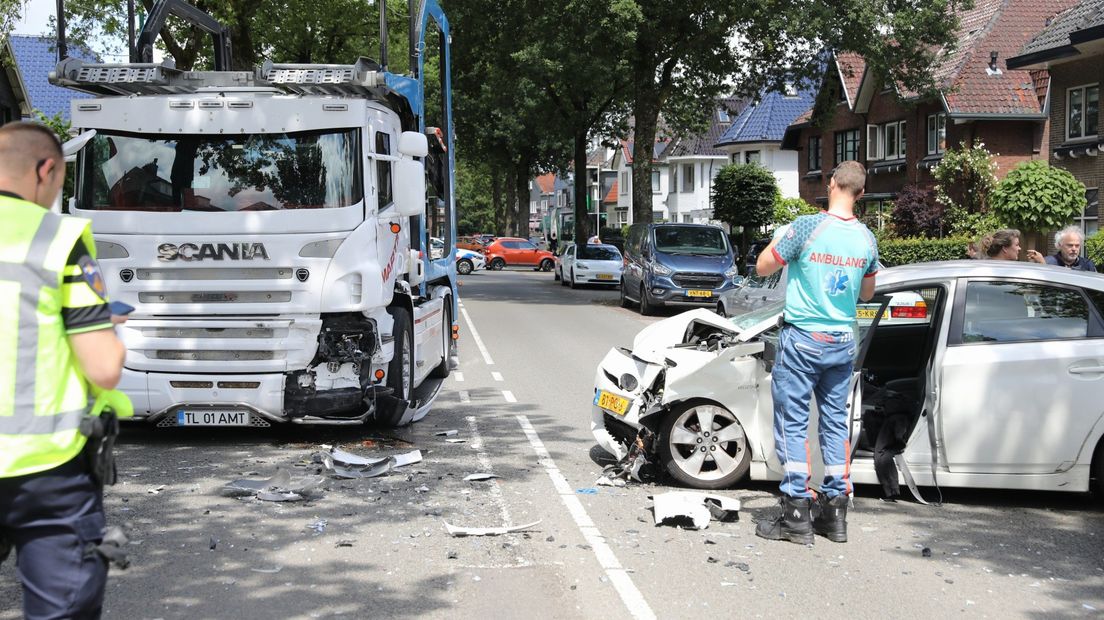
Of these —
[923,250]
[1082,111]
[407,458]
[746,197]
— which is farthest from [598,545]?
[746,197]

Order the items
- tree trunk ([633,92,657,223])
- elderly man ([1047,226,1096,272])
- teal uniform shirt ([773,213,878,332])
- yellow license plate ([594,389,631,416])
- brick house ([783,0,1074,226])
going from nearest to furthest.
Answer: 1. teal uniform shirt ([773,213,878,332])
2. yellow license plate ([594,389,631,416])
3. elderly man ([1047,226,1096,272])
4. tree trunk ([633,92,657,223])
5. brick house ([783,0,1074,226])

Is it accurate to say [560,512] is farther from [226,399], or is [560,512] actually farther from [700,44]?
[700,44]

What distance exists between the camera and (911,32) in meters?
26.4

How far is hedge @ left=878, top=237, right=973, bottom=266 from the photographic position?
27906mm

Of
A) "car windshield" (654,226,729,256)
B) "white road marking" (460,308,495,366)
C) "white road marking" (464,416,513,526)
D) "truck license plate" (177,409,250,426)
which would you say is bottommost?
"white road marking" (460,308,495,366)

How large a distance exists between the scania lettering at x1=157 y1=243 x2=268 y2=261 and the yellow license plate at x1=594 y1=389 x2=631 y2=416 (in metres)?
2.80

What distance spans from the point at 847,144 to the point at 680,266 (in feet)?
76.3

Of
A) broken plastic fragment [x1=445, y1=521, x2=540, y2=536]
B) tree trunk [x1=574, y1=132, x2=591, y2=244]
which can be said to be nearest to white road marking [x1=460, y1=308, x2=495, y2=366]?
broken plastic fragment [x1=445, y1=521, x2=540, y2=536]

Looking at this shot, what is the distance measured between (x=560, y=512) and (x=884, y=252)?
25.5 meters

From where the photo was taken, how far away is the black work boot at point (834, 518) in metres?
6.21

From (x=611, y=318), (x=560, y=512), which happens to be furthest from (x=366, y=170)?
(x=611, y=318)

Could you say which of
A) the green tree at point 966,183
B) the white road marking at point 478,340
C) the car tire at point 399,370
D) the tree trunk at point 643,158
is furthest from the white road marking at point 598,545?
the green tree at point 966,183

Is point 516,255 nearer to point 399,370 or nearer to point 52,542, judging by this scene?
point 399,370

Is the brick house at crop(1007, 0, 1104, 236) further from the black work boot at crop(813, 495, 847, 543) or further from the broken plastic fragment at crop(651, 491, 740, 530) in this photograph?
the black work boot at crop(813, 495, 847, 543)
